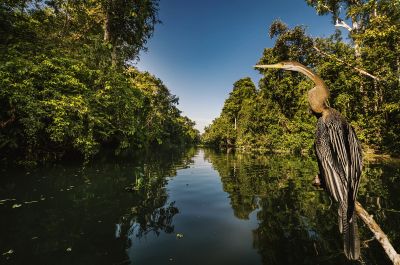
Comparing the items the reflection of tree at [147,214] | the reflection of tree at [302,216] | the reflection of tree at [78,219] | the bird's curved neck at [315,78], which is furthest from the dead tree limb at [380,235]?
the reflection of tree at [147,214]

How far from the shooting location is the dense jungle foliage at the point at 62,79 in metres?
12.1

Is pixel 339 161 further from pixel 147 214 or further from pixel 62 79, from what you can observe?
pixel 62 79

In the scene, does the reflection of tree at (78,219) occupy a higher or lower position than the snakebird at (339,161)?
lower

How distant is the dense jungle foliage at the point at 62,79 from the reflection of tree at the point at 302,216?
9.71 metres

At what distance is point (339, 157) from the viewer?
1344mm

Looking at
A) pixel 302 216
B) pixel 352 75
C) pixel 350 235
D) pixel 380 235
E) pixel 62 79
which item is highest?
pixel 352 75

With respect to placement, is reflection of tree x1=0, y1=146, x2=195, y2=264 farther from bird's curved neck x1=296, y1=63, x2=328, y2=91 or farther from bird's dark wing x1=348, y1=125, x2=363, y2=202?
bird's curved neck x1=296, y1=63, x2=328, y2=91

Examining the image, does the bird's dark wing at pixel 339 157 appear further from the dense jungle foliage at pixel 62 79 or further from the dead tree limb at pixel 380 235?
the dense jungle foliage at pixel 62 79

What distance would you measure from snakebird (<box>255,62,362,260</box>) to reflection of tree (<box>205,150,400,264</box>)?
415 centimetres

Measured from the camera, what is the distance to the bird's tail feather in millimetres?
1203

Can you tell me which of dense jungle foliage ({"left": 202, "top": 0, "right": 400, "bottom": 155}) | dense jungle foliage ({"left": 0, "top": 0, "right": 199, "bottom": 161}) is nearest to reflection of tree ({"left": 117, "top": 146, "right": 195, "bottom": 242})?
dense jungle foliage ({"left": 0, "top": 0, "right": 199, "bottom": 161})

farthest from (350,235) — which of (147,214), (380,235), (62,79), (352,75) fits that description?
(352,75)

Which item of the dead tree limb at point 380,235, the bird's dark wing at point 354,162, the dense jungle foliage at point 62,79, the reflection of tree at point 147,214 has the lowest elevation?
the reflection of tree at point 147,214

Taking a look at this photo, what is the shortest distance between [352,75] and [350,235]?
78.2ft
